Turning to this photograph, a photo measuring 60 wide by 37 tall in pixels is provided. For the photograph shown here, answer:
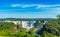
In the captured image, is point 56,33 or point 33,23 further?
point 33,23

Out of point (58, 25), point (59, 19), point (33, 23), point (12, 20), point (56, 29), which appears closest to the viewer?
point (56, 29)

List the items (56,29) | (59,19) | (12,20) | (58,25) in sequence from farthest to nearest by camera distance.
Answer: (12,20), (59,19), (58,25), (56,29)

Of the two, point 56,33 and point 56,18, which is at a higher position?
point 56,18

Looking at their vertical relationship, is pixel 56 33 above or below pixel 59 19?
below

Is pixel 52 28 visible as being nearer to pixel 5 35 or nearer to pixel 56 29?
pixel 56 29

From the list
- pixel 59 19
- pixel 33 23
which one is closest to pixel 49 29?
pixel 59 19

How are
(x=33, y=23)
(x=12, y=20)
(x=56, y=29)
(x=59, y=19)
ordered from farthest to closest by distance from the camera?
(x=12, y=20) < (x=33, y=23) < (x=59, y=19) < (x=56, y=29)

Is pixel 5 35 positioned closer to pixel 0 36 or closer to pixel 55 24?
pixel 0 36

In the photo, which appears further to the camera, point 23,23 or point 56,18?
point 23,23

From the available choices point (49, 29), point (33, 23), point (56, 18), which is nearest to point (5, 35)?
point (49, 29)
